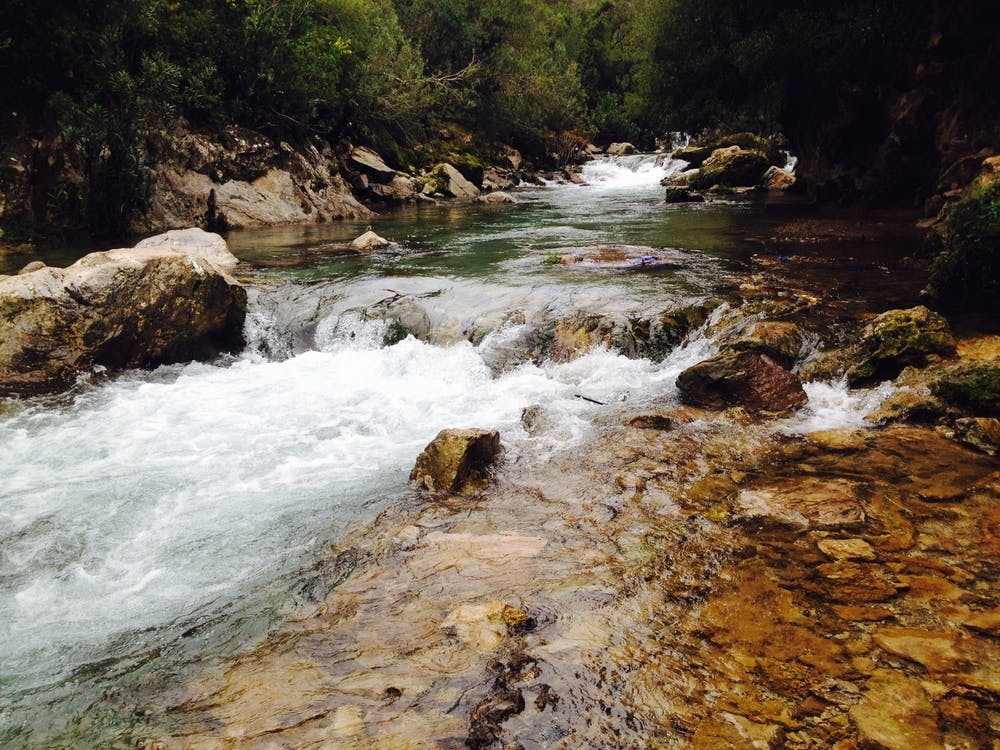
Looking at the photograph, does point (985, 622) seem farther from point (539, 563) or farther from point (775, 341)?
point (775, 341)

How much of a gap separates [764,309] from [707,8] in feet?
46.5

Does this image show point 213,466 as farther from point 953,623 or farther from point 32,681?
point 953,623

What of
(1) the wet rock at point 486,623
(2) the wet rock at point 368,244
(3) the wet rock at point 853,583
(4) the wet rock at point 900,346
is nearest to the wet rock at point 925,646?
(3) the wet rock at point 853,583

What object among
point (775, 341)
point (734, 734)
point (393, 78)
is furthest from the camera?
point (393, 78)

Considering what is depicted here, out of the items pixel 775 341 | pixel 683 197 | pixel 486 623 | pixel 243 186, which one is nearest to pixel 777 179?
pixel 683 197

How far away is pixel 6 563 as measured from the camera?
4.29m

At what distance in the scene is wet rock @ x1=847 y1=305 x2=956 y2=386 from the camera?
643cm

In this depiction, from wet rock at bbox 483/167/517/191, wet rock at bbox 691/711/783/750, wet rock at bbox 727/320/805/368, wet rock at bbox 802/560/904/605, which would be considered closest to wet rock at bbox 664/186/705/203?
wet rock at bbox 483/167/517/191

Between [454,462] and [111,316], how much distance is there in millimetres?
5699

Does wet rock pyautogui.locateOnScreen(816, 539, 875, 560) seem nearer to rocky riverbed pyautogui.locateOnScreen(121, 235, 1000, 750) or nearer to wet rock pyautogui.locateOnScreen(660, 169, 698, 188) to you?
rocky riverbed pyautogui.locateOnScreen(121, 235, 1000, 750)

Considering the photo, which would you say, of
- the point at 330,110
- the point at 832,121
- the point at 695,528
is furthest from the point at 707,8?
the point at 695,528

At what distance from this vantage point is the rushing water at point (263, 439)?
358cm

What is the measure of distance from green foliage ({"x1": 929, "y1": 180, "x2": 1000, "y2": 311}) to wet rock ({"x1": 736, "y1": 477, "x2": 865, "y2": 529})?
4524 mm

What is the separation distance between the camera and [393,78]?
84.6ft
